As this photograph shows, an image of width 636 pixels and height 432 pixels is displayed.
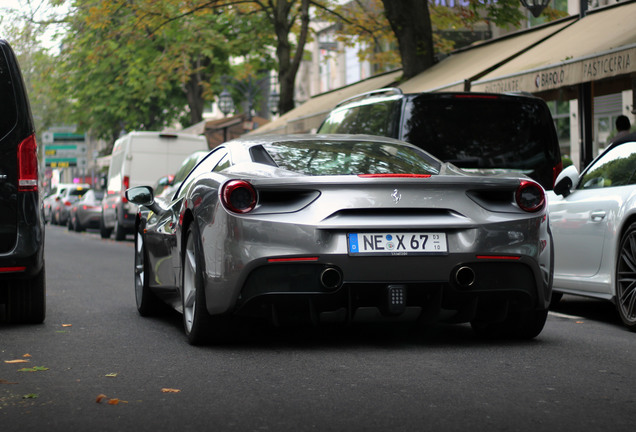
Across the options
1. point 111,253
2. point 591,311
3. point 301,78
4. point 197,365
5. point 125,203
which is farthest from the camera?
point 301,78

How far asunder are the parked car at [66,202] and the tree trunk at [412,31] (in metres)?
22.8

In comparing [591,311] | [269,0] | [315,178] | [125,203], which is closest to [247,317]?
[315,178]

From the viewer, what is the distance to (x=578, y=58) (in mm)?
14070

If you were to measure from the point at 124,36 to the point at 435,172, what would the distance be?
23259 mm

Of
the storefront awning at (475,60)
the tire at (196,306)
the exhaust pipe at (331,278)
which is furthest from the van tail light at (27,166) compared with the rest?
the storefront awning at (475,60)

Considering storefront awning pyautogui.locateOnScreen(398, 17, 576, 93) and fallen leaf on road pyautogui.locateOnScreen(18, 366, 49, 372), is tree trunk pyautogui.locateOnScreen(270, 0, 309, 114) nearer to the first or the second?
storefront awning pyautogui.locateOnScreen(398, 17, 576, 93)

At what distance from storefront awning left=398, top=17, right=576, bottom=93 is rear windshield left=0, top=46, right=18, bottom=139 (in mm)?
9040

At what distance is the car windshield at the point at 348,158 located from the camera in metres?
6.95

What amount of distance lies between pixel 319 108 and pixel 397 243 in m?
17.4

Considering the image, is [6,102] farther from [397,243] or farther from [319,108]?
[319,108]

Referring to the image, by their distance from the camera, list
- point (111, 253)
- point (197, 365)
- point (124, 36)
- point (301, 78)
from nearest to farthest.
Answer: point (197, 365), point (111, 253), point (124, 36), point (301, 78)

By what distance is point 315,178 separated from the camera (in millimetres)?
6516

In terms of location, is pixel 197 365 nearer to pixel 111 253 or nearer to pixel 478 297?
pixel 478 297

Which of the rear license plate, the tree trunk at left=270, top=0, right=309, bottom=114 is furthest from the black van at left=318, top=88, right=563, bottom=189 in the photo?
the tree trunk at left=270, top=0, right=309, bottom=114
